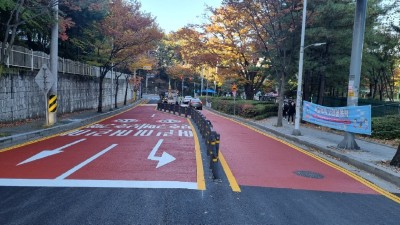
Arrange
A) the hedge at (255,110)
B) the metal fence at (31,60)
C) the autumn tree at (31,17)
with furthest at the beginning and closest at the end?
the hedge at (255,110)
the metal fence at (31,60)
the autumn tree at (31,17)

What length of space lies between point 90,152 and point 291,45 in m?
16.8

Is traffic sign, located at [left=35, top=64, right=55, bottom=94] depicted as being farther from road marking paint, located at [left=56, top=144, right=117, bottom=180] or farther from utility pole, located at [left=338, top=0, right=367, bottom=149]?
utility pole, located at [left=338, top=0, right=367, bottom=149]

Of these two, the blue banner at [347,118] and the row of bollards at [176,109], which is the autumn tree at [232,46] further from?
the blue banner at [347,118]

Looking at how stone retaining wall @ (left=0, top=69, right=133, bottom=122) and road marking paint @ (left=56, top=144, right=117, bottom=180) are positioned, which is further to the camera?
stone retaining wall @ (left=0, top=69, right=133, bottom=122)

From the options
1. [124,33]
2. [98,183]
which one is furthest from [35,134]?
[124,33]

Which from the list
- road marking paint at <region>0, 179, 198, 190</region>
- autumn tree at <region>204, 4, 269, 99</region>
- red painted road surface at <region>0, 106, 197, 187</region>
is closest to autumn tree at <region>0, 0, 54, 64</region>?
red painted road surface at <region>0, 106, 197, 187</region>

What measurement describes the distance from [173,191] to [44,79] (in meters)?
13.0

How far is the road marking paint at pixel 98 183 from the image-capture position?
6.81 metres

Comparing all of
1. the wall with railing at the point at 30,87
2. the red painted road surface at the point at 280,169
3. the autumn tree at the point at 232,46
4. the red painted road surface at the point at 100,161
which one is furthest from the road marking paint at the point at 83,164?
the autumn tree at the point at 232,46

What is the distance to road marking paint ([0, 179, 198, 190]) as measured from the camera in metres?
6.81

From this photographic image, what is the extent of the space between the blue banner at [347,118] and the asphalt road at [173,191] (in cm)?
289

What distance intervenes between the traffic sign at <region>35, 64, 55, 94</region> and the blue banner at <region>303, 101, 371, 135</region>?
42.4 ft

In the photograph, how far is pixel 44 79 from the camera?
17.1 meters

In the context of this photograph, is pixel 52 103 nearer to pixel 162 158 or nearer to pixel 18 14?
pixel 18 14
